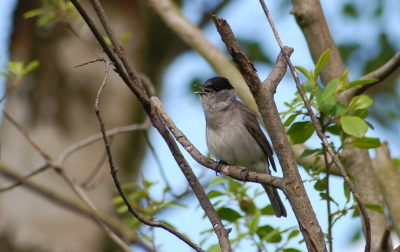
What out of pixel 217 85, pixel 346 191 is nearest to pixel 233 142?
pixel 217 85

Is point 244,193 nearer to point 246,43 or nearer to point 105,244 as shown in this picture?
point 105,244

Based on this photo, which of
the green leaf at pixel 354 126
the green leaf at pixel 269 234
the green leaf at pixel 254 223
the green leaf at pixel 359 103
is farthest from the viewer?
the green leaf at pixel 254 223

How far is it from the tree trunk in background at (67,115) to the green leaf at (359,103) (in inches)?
149

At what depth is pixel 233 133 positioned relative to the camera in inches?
193

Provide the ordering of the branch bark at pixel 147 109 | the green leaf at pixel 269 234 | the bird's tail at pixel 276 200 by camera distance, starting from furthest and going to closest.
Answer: the bird's tail at pixel 276 200 < the green leaf at pixel 269 234 < the branch bark at pixel 147 109

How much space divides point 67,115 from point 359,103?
4.54 m

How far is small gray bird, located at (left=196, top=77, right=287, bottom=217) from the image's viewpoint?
4867mm

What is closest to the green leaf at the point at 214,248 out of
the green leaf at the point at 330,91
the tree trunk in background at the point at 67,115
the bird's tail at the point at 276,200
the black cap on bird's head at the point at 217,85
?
the green leaf at the point at 330,91

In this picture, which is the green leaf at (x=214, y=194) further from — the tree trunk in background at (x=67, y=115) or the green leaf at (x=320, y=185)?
the tree trunk in background at (x=67, y=115)

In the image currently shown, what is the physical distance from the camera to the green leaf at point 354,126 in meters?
2.96

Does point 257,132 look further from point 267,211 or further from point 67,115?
point 67,115

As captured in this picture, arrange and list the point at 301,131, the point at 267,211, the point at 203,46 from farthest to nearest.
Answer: the point at 203,46, the point at 267,211, the point at 301,131

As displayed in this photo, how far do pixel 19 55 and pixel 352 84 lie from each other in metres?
4.92

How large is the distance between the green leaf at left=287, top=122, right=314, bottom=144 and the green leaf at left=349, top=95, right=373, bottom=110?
0.86ft
